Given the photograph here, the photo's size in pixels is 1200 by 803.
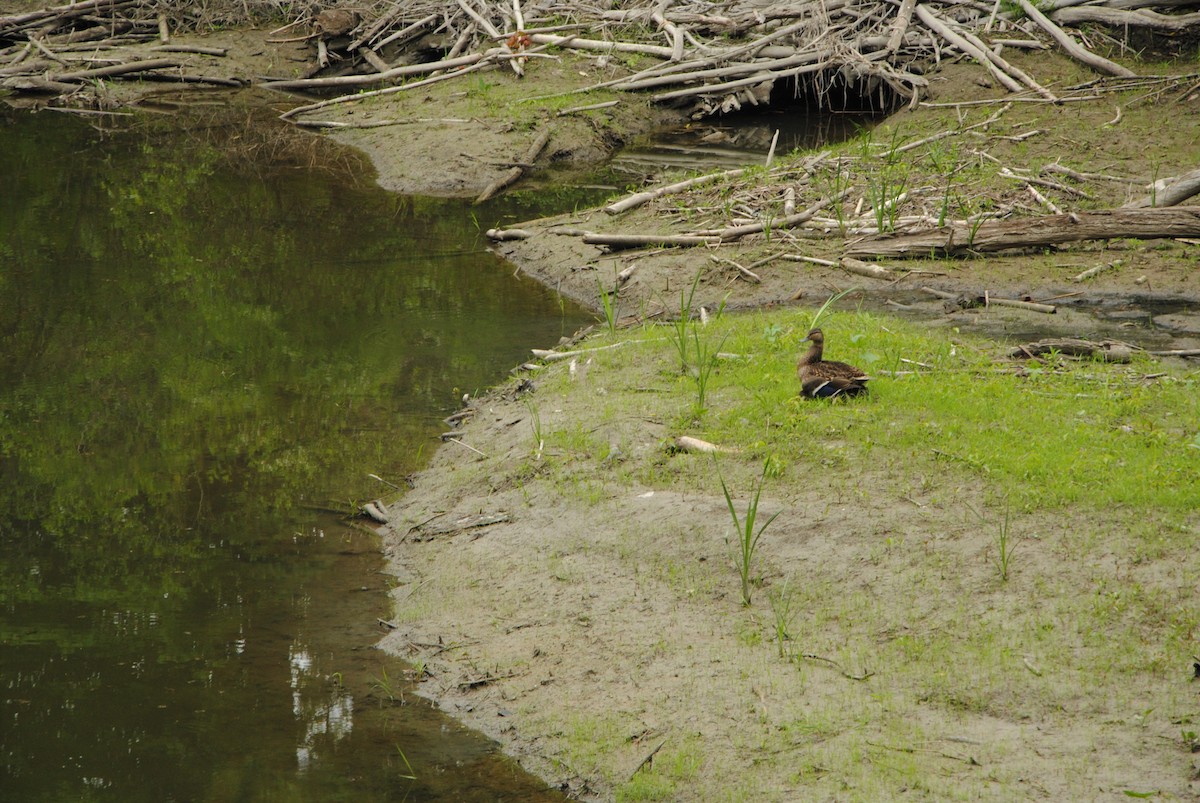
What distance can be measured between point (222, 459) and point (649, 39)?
41.1 ft

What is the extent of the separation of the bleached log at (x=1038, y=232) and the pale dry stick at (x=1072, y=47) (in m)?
5.45

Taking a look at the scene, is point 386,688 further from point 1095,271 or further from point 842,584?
point 1095,271

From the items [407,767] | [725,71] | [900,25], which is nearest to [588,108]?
[725,71]

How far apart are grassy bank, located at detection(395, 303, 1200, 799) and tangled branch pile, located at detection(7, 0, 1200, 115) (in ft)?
30.6

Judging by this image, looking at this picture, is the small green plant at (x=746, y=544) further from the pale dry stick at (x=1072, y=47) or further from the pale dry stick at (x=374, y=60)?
the pale dry stick at (x=374, y=60)

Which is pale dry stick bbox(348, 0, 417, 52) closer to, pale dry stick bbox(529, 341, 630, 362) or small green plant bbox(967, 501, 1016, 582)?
pale dry stick bbox(529, 341, 630, 362)

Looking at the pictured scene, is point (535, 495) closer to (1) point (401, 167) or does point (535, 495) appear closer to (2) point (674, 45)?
(1) point (401, 167)

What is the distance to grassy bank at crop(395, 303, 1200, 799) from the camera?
448 cm

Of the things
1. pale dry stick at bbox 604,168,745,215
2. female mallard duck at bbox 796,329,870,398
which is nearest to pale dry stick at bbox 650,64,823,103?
pale dry stick at bbox 604,168,745,215

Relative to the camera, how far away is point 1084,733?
4.35 m

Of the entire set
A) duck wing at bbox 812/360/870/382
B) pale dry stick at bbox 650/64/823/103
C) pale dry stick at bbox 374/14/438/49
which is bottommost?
duck wing at bbox 812/360/870/382

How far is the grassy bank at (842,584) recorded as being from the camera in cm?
448

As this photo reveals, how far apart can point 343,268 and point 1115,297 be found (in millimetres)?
7552

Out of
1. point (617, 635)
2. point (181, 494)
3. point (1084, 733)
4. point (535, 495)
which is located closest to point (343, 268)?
point (181, 494)
